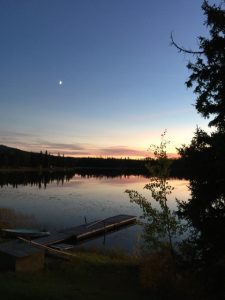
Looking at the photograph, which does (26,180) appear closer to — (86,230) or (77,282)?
(86,230)

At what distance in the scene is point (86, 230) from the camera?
1497 inches

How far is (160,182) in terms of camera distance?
20969mm

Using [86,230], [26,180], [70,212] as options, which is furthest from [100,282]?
[26,180]

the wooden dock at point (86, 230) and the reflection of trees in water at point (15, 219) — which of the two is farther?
the reflection of trees in water at point (15, 219)

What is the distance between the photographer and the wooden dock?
32691 mm

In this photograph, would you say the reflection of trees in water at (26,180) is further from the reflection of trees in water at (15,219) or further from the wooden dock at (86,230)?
the wooden dock at (86,230)

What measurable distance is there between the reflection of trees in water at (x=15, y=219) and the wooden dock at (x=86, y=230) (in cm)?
608

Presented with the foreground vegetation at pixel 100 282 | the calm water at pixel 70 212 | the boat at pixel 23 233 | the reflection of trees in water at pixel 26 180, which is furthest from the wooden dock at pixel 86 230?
the reflection of trees in water at pixel 26 180

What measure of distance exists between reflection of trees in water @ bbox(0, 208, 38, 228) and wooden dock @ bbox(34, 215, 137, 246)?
608 centimetres

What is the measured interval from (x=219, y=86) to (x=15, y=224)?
33.0 metres

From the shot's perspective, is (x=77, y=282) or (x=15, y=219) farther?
(x=15, y=219)

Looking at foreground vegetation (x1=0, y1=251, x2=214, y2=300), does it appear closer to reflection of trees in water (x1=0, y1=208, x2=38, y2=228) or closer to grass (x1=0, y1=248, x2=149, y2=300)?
grass (x1=0, y1=248, x2=149, y2=300)

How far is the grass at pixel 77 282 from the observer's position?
14.0m

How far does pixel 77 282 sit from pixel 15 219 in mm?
27985
